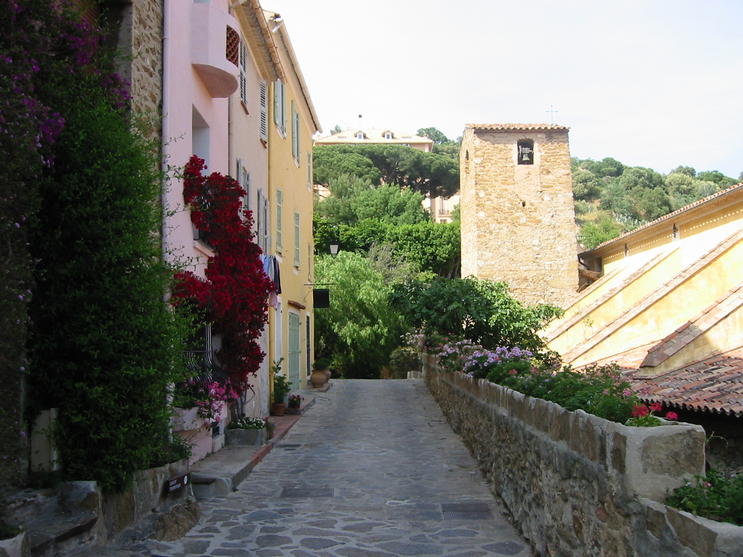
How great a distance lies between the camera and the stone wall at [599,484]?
3186 millimetres

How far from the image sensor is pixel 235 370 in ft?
32.1

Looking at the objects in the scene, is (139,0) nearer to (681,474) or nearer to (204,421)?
(204,421)

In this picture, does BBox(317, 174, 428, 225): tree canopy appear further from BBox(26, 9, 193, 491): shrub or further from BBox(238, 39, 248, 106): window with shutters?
BBox(26, 9, 193, 491): shrub

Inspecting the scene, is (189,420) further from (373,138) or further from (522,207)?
(373,138)

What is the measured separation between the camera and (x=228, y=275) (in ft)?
31.2

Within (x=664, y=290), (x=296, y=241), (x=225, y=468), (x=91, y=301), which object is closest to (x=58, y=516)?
(x=91, y=301)

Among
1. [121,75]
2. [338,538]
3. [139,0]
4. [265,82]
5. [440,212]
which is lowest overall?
[338,538]

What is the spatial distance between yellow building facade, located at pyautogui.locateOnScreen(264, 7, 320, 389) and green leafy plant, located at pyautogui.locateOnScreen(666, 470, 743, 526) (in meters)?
10.8

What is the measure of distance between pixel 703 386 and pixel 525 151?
22.2m

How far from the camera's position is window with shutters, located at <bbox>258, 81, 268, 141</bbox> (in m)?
14.6

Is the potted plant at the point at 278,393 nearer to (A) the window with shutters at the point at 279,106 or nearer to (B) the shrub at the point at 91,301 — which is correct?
(A) the window with shutters at the point at 279,106

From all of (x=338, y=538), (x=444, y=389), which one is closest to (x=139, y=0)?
(x=338, y=538)

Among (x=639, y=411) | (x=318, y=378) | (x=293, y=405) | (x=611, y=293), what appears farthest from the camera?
(x=611, y=293)

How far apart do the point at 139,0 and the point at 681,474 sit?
650cm
